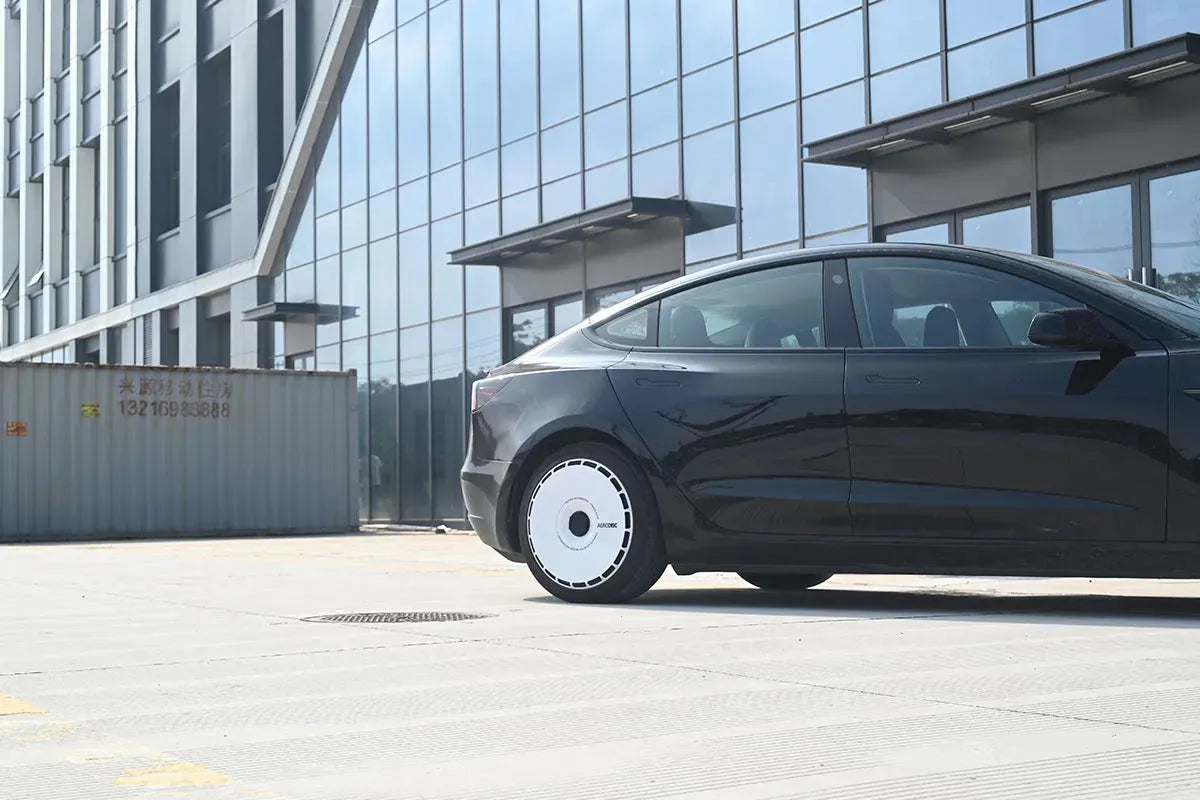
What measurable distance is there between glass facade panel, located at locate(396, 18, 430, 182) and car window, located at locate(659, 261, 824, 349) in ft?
72.2

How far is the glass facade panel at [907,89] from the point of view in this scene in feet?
57.7

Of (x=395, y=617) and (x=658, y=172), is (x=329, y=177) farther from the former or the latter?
(x=395, y=617)

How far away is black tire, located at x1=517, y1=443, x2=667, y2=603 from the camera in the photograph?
741 cm

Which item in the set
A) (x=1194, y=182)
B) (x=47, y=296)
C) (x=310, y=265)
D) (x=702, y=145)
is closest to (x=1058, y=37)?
(x=1194, y=182)

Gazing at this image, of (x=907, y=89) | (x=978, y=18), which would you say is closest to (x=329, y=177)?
(x=907, y=89)

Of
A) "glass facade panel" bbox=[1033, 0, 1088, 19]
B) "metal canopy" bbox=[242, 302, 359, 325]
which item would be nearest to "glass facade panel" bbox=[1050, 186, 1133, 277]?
"glass facade panel" bbox=[1033, 0, 1088, 19]

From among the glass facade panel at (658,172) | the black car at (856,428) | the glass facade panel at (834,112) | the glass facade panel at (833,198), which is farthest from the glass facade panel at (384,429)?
the black car at (856,428)

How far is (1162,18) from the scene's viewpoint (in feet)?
49.2

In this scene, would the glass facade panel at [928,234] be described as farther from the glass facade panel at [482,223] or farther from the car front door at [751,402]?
the car front door at [751,402]

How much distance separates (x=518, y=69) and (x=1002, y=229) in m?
11.6

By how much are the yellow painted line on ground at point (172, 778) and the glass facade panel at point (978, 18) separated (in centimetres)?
1446

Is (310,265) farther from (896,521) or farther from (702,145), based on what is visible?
(896,521)

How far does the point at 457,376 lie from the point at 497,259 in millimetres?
2592

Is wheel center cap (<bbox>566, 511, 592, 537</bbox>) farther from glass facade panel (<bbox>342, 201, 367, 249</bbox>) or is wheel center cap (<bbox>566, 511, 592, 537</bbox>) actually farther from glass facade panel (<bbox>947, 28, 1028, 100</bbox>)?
glass facade panel (<bbox>342, 201, 367, 249</bbox>)
